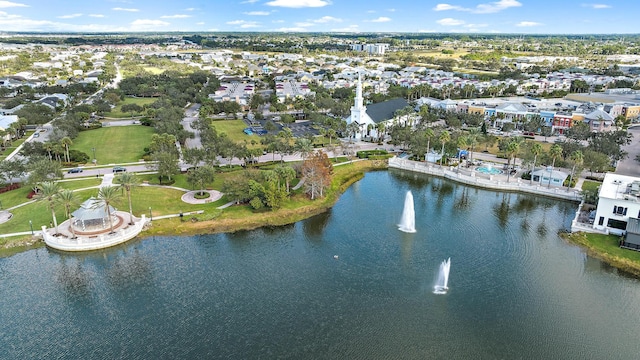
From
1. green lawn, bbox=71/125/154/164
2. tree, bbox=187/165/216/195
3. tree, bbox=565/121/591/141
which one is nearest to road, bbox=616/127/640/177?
tree, bbox=565/121/591/141

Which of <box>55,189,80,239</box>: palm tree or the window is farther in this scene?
the window

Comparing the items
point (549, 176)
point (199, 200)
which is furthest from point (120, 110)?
point (549, 176)

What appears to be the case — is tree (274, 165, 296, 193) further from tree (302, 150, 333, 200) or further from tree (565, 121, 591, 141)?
tree (565, 121, 591, 141)

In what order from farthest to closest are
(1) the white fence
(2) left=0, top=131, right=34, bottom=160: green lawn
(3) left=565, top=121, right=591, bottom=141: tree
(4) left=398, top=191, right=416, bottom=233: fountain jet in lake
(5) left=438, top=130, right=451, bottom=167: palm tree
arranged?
(3) left=565, top=121, right=591, bottom=141: tree, (2) left=0, top=131, right=34, bottom=160: green lawn, (5) left=438, top=130, right=451, bottom=167: palm tree, (4) left=398, top=191, right=416, bottom=233: fountain jet in lake, (1) the white fence

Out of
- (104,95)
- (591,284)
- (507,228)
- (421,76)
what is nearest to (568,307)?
(591,284)

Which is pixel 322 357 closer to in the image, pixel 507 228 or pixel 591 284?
pixel 591 284

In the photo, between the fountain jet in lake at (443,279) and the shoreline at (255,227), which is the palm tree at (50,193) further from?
the fountain jet in lake at (443,279)

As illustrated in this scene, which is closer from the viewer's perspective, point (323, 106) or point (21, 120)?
point (21, 120)
